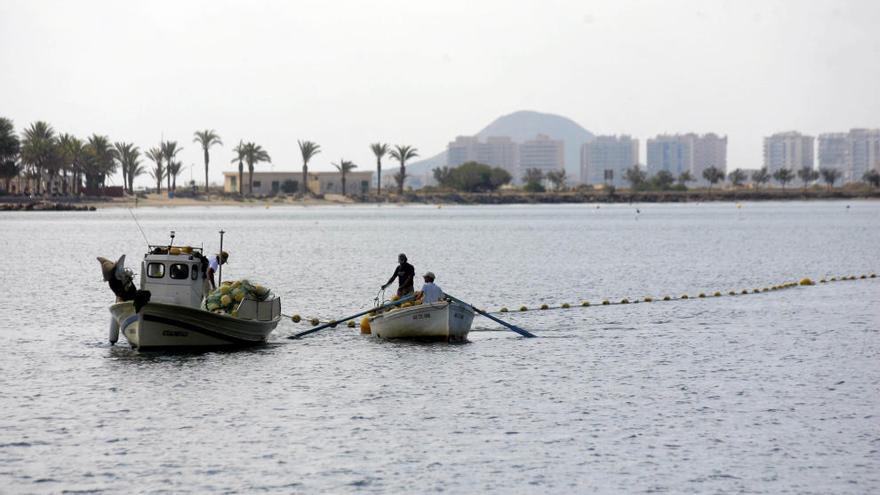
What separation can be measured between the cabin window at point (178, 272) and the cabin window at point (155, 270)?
0.24 metres

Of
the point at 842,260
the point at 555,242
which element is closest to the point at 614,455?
the point at 842,260

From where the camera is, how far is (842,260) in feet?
315

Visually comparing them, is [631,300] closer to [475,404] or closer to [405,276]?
[405,276]

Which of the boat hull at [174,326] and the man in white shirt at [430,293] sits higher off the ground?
the man in white shirt at [430,293]

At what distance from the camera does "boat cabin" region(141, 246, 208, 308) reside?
3731 cm

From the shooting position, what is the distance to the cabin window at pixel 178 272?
37406mm

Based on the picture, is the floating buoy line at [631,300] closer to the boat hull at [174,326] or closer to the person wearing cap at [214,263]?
the person wearing cap at [214,263]

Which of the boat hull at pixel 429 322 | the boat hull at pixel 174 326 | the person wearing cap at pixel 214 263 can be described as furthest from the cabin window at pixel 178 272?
the boat hull at pixel 429 322

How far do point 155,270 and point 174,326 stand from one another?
189 centimetres

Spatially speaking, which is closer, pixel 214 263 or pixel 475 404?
pixel 475 404

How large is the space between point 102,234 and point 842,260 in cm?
9649

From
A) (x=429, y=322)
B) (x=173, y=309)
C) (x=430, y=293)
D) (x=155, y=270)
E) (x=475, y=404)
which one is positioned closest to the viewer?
(x=475, y=404)

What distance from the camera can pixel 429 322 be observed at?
3900 centimetres

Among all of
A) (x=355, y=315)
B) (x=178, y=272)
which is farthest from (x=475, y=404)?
(x=355, y=315)
